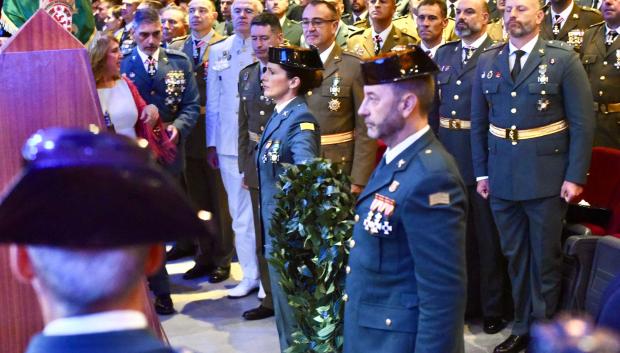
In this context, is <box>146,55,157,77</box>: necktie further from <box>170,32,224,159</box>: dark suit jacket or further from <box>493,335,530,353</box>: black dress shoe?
<box>493,335,530,353</box>: black dress shoe

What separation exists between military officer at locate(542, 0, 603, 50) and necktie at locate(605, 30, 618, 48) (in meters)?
0.26

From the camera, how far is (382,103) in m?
2.92

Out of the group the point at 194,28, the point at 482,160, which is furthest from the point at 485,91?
the point at 194,28

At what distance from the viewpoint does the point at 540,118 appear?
458cm

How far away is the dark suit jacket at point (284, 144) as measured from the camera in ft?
13.8

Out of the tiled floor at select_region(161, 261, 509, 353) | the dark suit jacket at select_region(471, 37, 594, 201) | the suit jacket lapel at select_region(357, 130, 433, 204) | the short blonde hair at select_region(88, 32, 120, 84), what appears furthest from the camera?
the tiled floor at select_region(161, 261, 509, 353)

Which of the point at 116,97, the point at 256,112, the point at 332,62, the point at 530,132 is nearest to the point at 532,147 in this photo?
the point at 530,132

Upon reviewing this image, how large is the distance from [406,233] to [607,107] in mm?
3152

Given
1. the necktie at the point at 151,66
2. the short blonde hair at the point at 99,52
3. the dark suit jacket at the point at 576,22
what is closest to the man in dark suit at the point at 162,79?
the necktie at the point at 151,66

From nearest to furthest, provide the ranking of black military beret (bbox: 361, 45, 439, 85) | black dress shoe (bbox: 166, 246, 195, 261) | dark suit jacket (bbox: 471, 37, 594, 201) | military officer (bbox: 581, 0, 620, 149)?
black military beret (bbox: 361, 45, 439, 85) → dark suit jacket (bbox: 471, 37, 594, 201) → military officer (bbox: 581, 0, 620, 149) → black dress shoe (bbox: 166, 246, 195, 261)

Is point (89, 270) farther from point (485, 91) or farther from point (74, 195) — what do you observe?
point (485, 91)

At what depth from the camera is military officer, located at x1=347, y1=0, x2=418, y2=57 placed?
6395 mm

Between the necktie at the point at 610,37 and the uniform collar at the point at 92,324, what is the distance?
15.6ft

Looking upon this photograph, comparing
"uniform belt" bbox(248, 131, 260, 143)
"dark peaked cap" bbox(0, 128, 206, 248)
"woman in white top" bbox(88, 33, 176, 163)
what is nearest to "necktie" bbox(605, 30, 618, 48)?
"uniform belt" bbox(248, 131, 260, 143)
